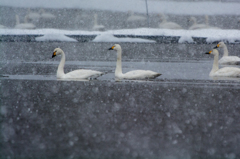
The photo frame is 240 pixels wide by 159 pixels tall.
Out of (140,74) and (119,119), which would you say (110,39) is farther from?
(119,119)

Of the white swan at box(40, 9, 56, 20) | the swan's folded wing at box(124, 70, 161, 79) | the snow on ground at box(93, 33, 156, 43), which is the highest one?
the white swan at box(40, 9, 56, 20)

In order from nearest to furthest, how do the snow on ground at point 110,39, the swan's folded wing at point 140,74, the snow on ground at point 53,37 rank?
the swan's folded wing at point 140,74 < the snow on ground at point 110,39 < the snow on ground at point 53,37

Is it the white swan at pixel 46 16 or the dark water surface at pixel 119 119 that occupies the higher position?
the white swan at pixel 46 16

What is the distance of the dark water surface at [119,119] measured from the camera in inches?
225

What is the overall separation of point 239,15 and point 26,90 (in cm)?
5662

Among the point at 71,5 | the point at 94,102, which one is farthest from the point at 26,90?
the point at 71,5

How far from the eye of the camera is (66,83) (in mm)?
12477

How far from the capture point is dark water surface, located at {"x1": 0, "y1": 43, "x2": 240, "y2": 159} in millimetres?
5703

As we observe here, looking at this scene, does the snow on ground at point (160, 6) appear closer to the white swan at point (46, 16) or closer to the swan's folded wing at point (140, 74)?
the white swan at point (46, 16)

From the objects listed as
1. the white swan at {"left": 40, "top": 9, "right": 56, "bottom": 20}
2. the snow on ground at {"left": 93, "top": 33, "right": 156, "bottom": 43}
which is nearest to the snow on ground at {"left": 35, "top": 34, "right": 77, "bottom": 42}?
the snow on ground at {"left": 93, "top": 33, "right": 156, "bottom": 43}

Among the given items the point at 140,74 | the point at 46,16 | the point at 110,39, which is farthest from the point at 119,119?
the point at 46,16

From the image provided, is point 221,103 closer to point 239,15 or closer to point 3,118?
point 3,118

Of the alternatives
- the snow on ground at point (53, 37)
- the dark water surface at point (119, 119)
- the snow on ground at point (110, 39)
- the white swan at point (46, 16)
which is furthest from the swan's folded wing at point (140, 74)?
the white swan at point (46, 16)

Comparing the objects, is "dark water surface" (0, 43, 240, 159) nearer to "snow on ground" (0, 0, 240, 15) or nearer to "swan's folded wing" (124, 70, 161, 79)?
"swan's folded wing" (124, 70, 161, 79)
